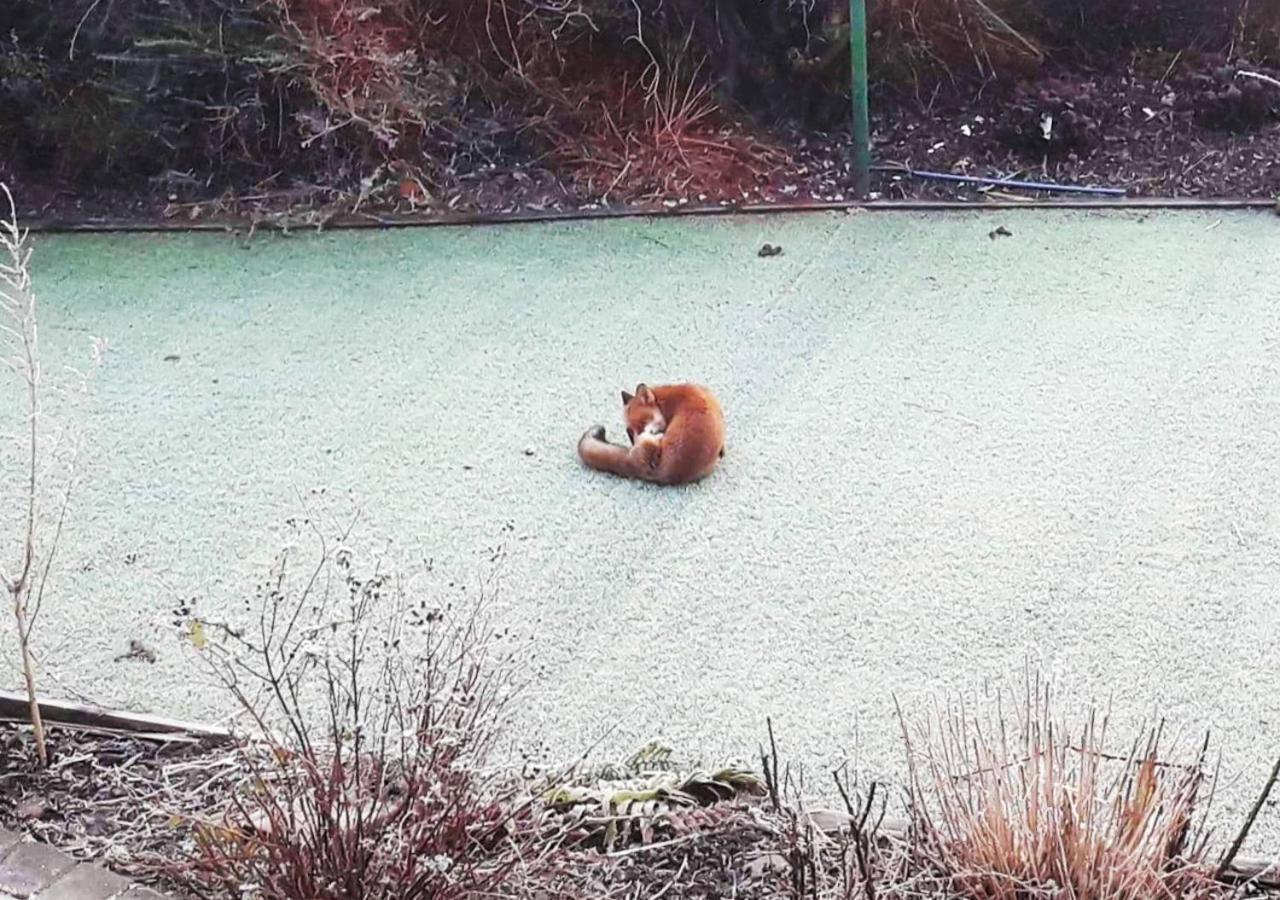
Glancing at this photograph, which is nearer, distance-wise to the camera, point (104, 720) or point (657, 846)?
point (657, 846)

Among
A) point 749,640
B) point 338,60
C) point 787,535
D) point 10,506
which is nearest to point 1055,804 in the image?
point 749,640

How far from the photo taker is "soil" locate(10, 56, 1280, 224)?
430 centimetres

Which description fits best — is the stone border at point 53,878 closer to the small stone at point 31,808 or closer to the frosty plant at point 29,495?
the small stone at point 31,808

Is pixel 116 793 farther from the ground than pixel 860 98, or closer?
closer

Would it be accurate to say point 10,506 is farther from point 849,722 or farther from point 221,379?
point 849,722

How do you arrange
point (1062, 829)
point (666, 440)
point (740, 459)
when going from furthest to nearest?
1. point (740, 459)
2. point (666, 440)
3. point (1062, 829)

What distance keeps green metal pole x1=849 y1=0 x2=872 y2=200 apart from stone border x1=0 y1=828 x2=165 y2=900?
309 cm

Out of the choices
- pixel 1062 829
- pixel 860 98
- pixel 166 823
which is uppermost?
pixel 860 98

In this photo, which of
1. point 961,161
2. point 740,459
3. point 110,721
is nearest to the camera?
point 110,721

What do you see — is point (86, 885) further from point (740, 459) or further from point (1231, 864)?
point (740, 459)

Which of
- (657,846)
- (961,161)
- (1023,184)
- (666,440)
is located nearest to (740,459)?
(666,440)

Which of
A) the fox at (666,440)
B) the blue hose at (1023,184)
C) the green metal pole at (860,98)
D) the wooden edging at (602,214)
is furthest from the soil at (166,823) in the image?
the blue hose at (1023,184)

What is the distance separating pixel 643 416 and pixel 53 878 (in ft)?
4.85

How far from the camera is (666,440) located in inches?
110
